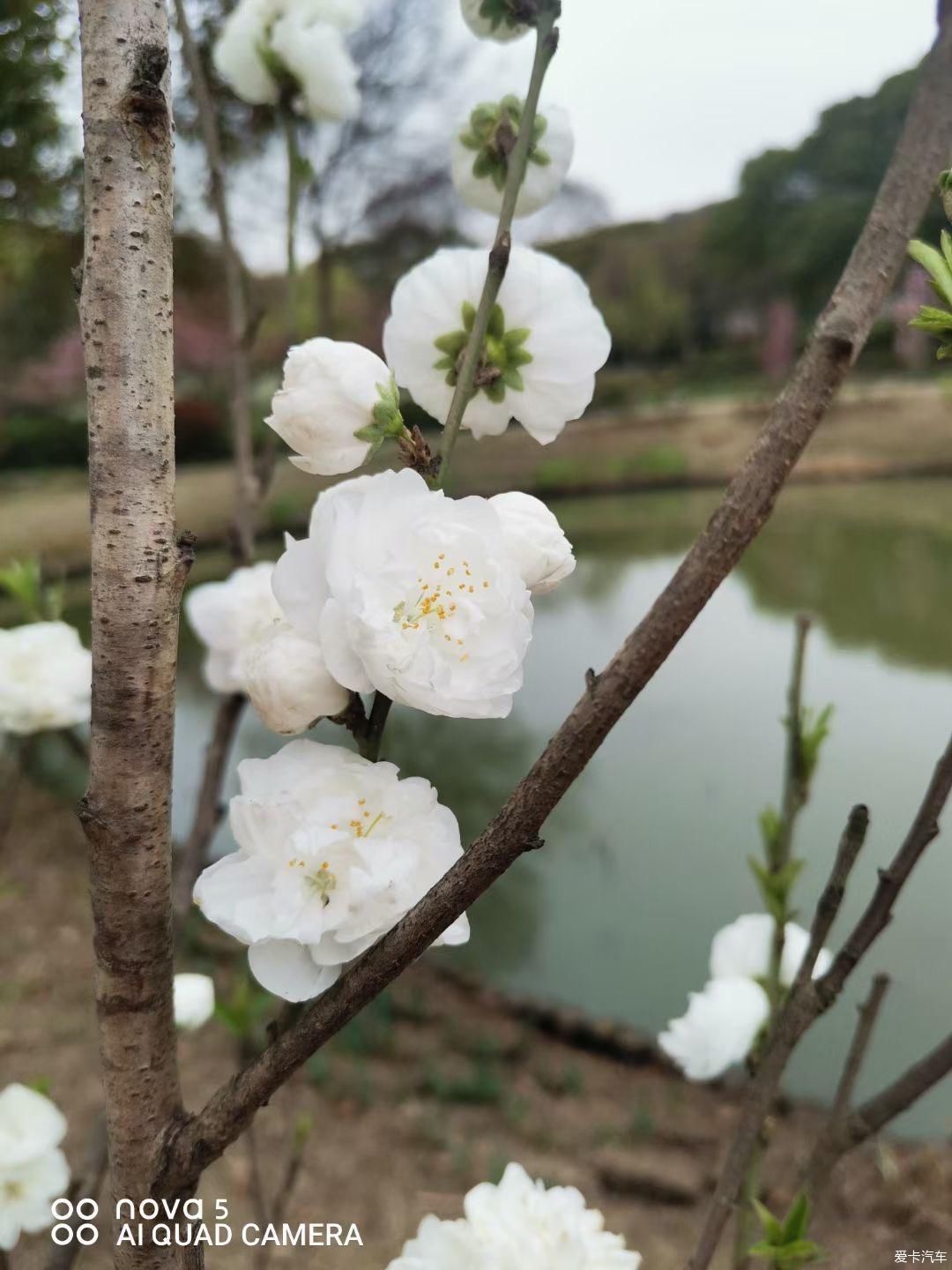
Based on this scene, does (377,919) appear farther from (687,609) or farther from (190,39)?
(190,39)

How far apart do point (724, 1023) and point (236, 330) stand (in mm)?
415

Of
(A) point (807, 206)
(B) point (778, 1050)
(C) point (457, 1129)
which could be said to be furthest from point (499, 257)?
(A) point (807, 206)

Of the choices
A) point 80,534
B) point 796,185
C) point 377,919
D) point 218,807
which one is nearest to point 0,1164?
point 218,807

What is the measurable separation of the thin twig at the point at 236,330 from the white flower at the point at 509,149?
20 cm

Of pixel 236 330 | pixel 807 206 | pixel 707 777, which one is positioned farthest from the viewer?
pixel 807 206

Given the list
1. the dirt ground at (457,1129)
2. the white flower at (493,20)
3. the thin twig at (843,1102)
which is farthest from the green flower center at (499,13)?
the dirt ground at (457,1129)

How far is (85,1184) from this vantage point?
0.38 m

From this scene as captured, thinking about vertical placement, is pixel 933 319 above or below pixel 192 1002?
above

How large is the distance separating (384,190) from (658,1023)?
3844 mm

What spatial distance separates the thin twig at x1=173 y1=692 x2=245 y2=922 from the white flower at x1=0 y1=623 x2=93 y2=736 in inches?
4.1

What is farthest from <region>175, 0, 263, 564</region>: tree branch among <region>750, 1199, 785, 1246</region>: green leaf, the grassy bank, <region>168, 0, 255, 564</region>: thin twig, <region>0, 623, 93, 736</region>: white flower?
the grassy bank

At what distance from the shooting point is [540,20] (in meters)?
0.24

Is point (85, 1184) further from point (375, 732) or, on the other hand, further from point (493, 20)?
point (493, 20)

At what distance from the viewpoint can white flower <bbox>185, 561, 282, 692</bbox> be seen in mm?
404
